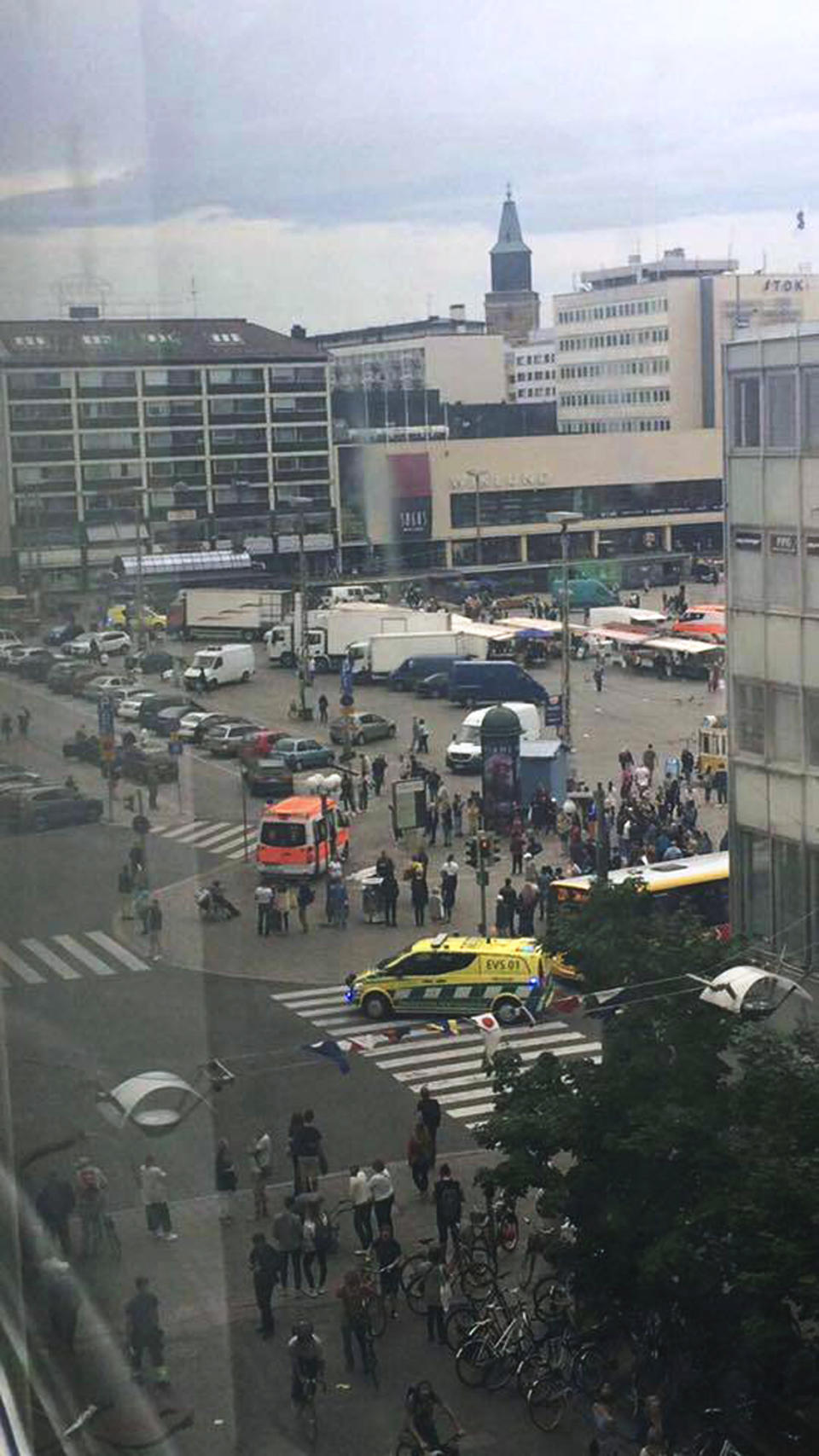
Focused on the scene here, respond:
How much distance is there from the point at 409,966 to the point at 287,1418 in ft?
10.7

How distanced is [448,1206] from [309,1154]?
421 millimetres

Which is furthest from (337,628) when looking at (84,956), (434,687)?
(84,956)

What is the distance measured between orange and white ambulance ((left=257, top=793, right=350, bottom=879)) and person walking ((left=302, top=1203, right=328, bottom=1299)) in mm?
2841

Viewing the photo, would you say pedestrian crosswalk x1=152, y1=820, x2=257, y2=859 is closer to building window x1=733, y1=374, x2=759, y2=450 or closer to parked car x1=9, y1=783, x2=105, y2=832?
parked car x1=9, y1=783, x2=105, y2=832

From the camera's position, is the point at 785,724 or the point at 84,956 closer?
the point at 84,956

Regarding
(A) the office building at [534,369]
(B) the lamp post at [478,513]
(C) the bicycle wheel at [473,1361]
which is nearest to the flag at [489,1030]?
(C) the bicycle wheel at [473,1361]

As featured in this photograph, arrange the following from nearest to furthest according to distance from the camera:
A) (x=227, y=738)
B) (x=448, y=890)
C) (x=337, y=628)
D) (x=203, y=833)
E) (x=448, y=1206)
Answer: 1. (x=448, y=1206)
2. (x=203, y=833)
3. (x=227, y=738)
4. (x=448, y=890)
5. (x=337, y=628)

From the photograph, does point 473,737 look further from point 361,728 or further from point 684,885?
point 684,885

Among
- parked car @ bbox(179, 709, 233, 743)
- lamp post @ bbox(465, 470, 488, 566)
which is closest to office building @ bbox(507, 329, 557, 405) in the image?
lamp post @ bbox(465, 470, 488, 566)

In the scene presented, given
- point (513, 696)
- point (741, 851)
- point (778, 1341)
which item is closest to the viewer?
point (778, 1341)

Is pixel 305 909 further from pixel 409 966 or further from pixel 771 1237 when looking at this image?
pixel 771 1237

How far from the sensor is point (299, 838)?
8.38 m

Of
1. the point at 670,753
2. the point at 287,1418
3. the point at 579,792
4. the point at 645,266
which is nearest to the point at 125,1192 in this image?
the point at 287,1418

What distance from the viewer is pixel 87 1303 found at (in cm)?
270
